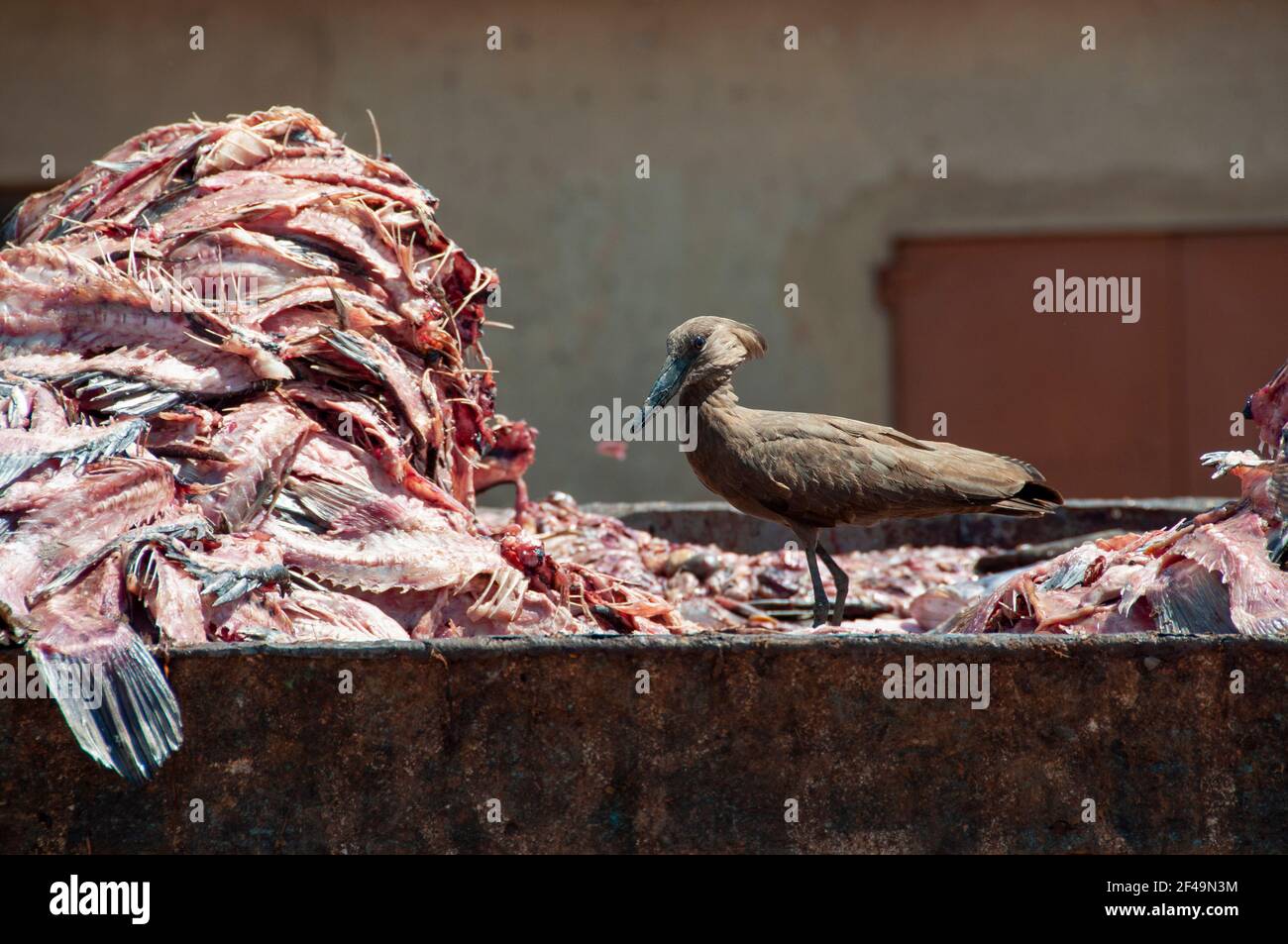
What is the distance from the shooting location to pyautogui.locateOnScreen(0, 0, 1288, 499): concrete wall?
10.2m

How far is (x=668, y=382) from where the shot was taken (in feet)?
13.2

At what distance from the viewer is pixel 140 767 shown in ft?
8.52

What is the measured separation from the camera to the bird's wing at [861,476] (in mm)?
4117

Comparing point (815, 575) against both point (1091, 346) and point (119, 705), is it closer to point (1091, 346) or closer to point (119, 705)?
point (119, 705)

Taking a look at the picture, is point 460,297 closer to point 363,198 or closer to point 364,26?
point 363,198

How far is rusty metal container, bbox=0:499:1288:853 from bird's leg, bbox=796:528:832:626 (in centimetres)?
164

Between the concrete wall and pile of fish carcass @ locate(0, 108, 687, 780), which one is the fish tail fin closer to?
pile of fish carcass @ locate(0, 108, 687, 780)

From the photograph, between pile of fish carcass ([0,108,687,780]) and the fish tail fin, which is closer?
the fish tail fin

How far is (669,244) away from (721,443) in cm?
643

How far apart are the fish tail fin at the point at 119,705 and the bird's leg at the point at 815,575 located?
2.04 meters

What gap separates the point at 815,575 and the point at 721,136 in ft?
21.5

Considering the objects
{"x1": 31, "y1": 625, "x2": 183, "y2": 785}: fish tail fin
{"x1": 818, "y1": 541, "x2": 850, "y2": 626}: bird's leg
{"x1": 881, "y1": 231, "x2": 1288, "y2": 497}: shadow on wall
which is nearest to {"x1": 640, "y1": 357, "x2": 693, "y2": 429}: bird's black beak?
{"x1": 818, "y1": 541, "x2": 850, "y2": 626}: bird's leg

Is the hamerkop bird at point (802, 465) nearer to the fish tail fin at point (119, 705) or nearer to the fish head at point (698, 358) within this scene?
the fish head at point (698, 358)

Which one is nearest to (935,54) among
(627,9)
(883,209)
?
(883,209)
